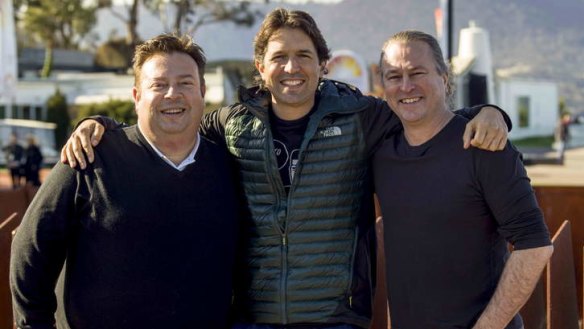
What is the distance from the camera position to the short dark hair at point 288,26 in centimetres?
390

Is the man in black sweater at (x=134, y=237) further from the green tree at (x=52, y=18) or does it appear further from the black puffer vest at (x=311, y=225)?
the green tree at (x=52, y=18)

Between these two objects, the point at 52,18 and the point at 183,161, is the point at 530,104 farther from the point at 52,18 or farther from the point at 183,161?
the point at 183,161

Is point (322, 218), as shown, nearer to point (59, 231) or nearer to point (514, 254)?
point (514, 254)

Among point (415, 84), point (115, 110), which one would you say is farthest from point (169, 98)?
point (115, 110)

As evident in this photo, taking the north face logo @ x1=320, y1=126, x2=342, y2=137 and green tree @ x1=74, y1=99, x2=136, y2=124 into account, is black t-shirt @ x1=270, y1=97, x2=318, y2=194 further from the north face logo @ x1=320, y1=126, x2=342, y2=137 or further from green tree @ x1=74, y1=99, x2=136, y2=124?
green tree @ x1=74, y1=99, x2=136, y2=124

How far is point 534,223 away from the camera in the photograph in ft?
10.8

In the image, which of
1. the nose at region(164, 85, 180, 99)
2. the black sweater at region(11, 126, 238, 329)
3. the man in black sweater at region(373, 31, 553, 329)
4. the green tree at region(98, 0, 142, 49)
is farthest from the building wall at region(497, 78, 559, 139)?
the black sweater at region(11, 126, 238, 329)

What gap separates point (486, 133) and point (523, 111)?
169 feet

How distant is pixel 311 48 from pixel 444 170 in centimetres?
92

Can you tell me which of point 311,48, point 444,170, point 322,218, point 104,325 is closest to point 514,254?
point 444,170

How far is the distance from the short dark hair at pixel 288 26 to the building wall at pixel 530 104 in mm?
41962

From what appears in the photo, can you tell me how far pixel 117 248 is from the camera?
3.50 meters

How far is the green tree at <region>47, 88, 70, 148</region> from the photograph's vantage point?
1468 inches

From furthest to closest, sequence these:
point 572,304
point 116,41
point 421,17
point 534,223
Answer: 1. point 421,17
2. point 116,41
3. point 572,304
4. point 534,223
